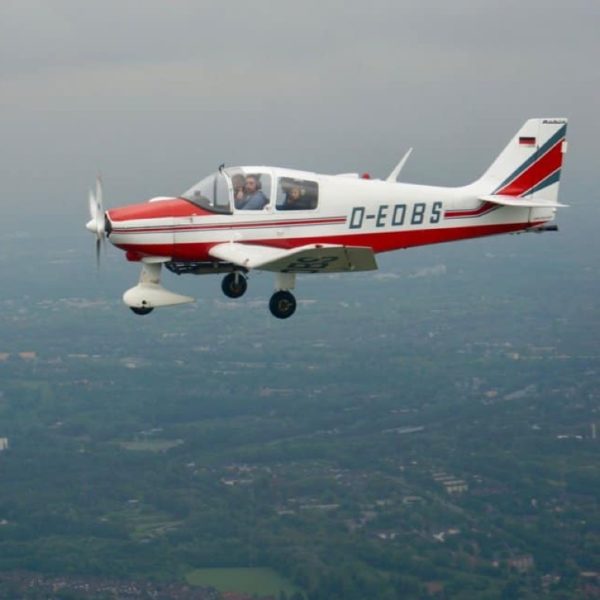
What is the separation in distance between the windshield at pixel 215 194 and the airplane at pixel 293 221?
0.06 feet

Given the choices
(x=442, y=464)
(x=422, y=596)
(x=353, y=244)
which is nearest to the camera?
(x=353, y=244)

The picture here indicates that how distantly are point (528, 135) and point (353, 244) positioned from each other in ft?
15.5

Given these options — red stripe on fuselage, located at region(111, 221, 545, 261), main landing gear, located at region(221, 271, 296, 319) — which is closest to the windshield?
red stripe on fuselage, located at region(111, 221, 545, 261)

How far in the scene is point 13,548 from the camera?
156 meters

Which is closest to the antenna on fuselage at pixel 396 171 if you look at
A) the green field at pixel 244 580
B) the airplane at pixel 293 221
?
the airplane at pixel 293 221

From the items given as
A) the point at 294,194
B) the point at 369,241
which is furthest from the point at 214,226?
the point at 369,241

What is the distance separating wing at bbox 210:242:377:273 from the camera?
27.5m

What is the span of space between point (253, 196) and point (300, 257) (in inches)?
81.0

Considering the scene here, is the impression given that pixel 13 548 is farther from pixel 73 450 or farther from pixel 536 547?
pixel 536 547

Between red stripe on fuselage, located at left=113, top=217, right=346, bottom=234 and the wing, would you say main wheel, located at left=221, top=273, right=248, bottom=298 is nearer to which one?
the wing

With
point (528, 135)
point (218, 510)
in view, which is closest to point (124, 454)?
point (218, 510)

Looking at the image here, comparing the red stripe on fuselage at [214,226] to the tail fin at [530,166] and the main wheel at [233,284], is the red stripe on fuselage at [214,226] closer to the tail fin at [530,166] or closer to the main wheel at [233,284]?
the main wheel at [233,284]

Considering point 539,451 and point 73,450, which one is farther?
point 73,450

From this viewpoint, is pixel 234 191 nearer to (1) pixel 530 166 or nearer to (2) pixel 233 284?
(2) pixel 233 284
